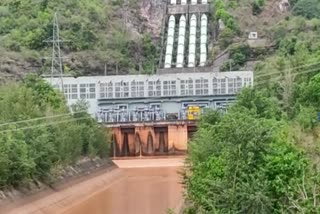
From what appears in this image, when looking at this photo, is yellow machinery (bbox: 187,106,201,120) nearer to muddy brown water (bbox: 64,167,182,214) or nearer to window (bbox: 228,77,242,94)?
window (bbox: 228,77,242,94)

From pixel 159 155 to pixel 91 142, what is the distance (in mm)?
18415

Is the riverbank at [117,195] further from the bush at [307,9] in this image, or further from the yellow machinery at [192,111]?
the bush at [307,9]

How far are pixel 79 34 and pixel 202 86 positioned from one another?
81.6 ft

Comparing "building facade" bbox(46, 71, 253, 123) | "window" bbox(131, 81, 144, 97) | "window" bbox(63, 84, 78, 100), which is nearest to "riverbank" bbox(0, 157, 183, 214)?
"building facade" bbox(46, 71, 253, 123)

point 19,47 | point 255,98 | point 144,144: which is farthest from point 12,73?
point 255,98

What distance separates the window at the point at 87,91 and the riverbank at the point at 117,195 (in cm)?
2290

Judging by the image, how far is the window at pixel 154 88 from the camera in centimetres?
8638

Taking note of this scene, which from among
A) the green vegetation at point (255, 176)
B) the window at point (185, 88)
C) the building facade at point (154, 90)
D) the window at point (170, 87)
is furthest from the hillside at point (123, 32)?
the green vegetation at point (255, 176)

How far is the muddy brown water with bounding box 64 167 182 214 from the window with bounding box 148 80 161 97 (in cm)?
2574

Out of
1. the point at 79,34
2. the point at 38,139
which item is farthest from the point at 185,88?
the point at 38,139

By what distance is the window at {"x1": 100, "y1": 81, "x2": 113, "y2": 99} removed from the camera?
8562cm

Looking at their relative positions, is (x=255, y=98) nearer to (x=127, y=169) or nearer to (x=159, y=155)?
(x=127, y=169)

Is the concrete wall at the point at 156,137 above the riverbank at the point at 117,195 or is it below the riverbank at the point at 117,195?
above

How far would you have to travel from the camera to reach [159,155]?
78.7 meters
